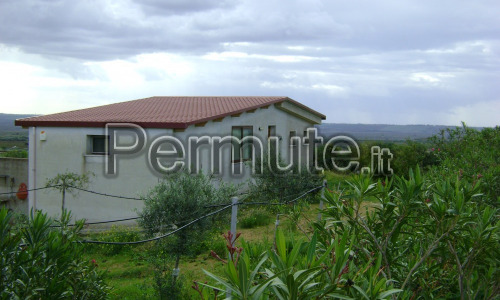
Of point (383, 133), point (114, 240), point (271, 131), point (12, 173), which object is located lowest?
point (114, 240)

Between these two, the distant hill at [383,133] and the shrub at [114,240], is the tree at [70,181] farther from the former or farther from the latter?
the distant hill at [383,133]

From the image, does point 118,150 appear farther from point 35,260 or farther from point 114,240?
point 35,260

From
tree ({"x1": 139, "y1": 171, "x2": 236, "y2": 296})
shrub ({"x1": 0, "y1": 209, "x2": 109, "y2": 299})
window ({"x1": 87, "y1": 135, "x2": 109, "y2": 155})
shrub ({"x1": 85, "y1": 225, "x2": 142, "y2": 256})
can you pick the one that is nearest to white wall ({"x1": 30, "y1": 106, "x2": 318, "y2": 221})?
window ({"x1": 87, "y1": 135, "x2": 109, "y2": 155})

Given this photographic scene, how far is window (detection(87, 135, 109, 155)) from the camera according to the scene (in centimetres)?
1490

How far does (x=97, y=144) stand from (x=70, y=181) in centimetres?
140

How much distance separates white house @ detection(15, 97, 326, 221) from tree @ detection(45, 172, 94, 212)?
20 centimetres

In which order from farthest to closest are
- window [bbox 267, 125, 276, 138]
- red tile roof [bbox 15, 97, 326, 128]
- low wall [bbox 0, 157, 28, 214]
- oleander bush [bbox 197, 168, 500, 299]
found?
1. low wall [bbox 0, 157, 28, 214]
2. window [bbox 267, 125, 276, 138]
3. red tile roof [bbox 15, 97, 326, 128]
4. oleander bush [bbox 197, 168, 500, 299]

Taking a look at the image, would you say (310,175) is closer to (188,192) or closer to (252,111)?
(252,111)

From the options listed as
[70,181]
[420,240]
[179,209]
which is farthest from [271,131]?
[420,240]

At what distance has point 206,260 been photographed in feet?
31.2

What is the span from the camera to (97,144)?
1503 centimetres

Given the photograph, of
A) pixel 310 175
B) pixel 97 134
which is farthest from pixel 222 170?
pixel 97 134

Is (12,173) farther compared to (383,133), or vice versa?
(383,133)

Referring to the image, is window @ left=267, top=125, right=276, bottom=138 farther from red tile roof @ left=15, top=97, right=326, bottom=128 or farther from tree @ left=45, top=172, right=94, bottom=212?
tree @ left=45, top=172, right=94, bottom=212
